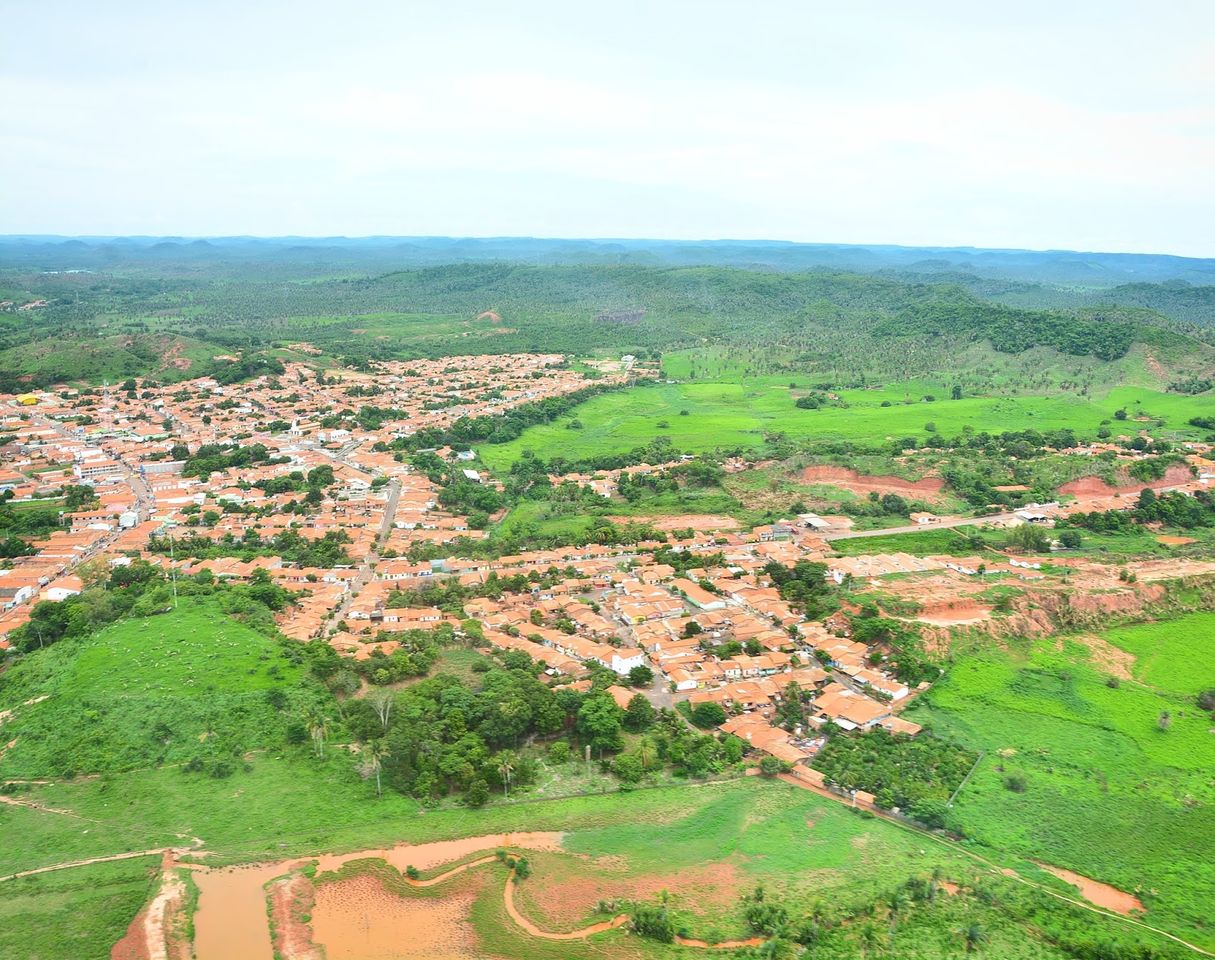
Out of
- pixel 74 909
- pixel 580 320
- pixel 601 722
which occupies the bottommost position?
pixel 74 909

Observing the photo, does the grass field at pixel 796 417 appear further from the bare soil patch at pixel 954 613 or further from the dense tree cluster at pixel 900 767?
the dense tree cluster at pixel 900 767

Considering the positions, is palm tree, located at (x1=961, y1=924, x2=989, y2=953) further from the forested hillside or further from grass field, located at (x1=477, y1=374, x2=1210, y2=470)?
the forested hillside

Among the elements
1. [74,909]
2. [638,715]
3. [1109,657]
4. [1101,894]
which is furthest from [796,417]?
[74,909]

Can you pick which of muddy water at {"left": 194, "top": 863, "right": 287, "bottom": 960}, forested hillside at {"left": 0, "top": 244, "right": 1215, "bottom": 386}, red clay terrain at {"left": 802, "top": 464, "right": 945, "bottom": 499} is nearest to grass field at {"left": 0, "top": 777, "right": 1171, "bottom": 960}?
muddy water at {"left": 194, "top": 863, "right": 287, "bottom": 960}

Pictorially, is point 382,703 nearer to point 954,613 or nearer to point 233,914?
point 233,914

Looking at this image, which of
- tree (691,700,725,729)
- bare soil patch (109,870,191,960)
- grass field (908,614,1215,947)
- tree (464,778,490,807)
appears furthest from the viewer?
tree (691,700,725,729)

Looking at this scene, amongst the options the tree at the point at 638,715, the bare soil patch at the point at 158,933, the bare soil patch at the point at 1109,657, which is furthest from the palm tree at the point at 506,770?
the bare soil patch at the point at 1109,657

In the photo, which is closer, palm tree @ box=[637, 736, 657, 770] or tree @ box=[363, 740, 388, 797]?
tree @ box=[363, 740, 388, 797]

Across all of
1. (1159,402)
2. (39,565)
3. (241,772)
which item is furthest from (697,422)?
(241,772)
